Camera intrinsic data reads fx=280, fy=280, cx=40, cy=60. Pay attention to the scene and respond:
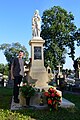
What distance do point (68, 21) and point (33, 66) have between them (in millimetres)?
35737

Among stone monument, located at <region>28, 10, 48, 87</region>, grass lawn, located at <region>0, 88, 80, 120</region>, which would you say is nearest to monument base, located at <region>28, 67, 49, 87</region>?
stone monument, located at <region>28, 10, 48, 87</region>

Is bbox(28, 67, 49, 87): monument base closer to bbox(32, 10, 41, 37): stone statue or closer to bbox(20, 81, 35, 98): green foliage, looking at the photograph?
bbox(32, 10, 41, 37): stone statue

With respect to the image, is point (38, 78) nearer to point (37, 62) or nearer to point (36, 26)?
point (37, 62)

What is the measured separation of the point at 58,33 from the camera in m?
49.0

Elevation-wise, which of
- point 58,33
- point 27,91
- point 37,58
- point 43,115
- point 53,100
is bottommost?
point 43,115

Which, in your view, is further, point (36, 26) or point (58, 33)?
point (58, 33)

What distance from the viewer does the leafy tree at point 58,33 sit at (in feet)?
156

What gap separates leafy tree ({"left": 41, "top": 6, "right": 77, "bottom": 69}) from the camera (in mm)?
47656

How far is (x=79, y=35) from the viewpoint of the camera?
4953cm

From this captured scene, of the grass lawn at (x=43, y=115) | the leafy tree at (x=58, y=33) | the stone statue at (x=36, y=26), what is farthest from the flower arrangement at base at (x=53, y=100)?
the leafy tree at (x=58, y=33)

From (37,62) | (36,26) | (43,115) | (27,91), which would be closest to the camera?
(43,115)

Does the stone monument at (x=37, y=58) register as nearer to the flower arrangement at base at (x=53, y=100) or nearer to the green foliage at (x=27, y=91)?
the green foliage at (x=27, y=91)

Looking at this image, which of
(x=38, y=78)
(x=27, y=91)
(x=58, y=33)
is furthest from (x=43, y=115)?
(x=58, y=33)

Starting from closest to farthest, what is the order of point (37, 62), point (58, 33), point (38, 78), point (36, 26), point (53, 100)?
point (53, 100) → point (38, 78) → point (37, 62) → point (36, 26) → point (58, 33)
